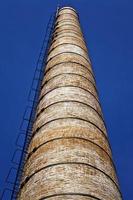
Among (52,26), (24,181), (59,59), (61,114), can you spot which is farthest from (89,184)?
(52,26)

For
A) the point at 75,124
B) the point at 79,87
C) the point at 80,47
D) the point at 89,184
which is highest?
the point at 80,47

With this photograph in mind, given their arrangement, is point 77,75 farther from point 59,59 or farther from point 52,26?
point 52,26

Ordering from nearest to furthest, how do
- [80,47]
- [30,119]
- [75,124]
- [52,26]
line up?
[75,124] → [80,47] → [30,119] → [52,26]

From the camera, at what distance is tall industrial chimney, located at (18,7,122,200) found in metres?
5.03

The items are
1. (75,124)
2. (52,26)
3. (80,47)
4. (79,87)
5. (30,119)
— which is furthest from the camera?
(52,26)

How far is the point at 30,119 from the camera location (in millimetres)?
10656

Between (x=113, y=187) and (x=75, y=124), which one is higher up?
(x=75, y=124)

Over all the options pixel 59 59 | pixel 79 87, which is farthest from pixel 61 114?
pixel 59 59

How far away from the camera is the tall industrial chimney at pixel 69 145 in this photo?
503 centimetres

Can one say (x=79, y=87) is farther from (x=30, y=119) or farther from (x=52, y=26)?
(x=52, y=26)

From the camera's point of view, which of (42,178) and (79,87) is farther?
(79,87)

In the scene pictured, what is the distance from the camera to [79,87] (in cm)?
747

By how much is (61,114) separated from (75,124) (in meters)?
0.39

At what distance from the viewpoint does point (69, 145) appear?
5742 millimetres
